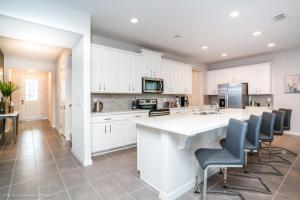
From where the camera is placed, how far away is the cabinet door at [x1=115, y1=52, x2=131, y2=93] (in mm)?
3836

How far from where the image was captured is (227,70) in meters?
6.24

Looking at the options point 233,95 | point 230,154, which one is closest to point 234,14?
point 230,154

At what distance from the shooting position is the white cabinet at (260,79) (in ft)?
17.4

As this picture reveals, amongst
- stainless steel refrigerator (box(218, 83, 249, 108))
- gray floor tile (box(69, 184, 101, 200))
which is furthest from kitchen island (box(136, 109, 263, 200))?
stainless steel refrigerator (box(218, 83, 249, 108))

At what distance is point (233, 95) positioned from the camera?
562cm

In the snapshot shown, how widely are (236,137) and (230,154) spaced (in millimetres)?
226

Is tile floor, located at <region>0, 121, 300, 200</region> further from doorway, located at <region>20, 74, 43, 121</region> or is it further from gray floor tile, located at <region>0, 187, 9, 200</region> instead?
doorway, located at <region>20, 74, 43, 121</region>

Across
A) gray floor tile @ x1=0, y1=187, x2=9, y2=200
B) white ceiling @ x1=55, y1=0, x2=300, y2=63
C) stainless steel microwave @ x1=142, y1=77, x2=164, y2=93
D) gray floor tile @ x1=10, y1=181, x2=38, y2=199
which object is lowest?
gray floor tile @ x1=10, y1=181, x2=38, y2=199

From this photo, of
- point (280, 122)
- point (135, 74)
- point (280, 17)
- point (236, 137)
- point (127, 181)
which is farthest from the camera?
point (135, 74)

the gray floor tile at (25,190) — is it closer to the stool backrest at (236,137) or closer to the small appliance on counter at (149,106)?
the stool backrest at (236,137)

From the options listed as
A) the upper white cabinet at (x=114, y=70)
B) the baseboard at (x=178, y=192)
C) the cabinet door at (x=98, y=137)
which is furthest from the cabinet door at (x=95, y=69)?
the baseboard at (x=178, y=192)

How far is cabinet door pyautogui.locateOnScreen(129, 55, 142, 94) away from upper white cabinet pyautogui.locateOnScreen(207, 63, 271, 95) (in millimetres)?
3800

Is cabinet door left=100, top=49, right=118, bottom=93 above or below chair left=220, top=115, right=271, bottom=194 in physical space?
above

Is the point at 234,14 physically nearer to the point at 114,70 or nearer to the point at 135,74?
the point at 135,74
